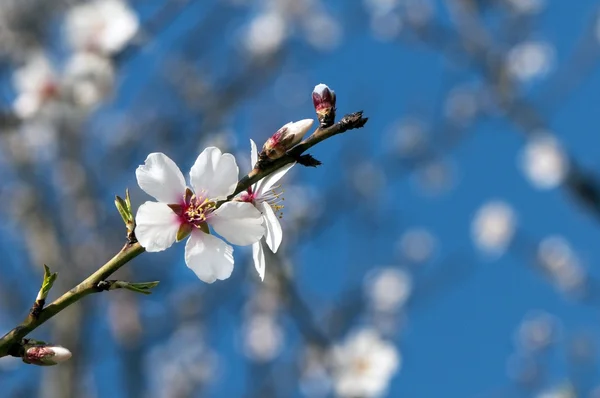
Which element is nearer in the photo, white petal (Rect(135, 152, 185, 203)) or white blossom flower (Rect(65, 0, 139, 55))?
white petal (Rect(135, 152, 185, 203))

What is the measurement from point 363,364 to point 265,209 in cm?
275

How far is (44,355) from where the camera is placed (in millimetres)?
1184

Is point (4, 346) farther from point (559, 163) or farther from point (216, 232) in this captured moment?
point (559, 163)

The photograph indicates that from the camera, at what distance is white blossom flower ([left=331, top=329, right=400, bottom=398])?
3.65m

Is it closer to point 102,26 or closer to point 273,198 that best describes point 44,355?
point 273,198

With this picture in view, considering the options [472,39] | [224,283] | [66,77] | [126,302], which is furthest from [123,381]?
[472,39]

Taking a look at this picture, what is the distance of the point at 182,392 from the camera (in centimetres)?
717

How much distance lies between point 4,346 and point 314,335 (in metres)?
2.02

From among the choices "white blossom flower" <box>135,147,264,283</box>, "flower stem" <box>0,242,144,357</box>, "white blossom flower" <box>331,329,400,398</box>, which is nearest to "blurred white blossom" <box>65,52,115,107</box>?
"white blossom flower" <box>331,329,400,398</box>

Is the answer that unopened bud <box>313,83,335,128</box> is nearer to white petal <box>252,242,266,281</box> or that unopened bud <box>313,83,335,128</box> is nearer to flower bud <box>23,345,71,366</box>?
white petal <box>252,242,266,281</box>

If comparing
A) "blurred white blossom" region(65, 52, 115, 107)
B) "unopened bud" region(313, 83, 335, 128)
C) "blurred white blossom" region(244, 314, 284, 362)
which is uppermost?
"blurred white blossom" region(65, 52, 115, 107)

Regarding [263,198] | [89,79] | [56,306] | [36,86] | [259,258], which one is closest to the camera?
[56,306]

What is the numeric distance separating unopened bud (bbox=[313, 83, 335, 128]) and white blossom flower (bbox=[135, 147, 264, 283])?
0.62 feet

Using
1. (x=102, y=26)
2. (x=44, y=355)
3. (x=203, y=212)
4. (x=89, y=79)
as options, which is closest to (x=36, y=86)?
(x=89, y=79)
